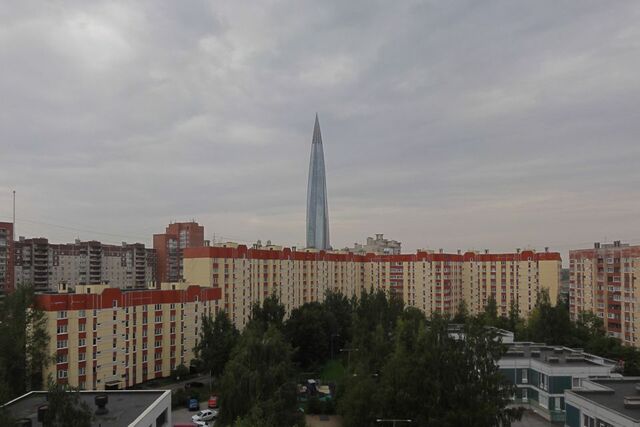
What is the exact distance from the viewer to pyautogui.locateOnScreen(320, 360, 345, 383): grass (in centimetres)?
4950

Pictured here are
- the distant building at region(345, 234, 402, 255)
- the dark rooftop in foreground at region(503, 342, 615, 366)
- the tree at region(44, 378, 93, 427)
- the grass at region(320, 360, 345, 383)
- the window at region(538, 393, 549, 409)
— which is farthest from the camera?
the distant building at region(345, 234, 402, 255)

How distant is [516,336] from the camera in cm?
5709

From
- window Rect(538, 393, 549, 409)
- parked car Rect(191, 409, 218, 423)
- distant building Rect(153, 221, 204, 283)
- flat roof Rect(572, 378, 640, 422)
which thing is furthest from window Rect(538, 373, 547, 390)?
distant building Rect(153, 221, 204, 283)

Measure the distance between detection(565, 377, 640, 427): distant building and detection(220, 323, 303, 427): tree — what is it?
12416 mm

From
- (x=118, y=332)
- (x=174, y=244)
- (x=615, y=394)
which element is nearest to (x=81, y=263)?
(x=174, y=244)

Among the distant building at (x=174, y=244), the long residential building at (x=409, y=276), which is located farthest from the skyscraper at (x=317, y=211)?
the long residential building at (x=409, y=276)

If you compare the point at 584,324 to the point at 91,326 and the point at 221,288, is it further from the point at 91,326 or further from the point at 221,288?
the point at 91,326

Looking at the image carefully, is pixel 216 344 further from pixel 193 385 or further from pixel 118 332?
pixel 118 332

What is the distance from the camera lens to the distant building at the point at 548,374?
Result: 3409 centimetres

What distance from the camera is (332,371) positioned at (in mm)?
53062

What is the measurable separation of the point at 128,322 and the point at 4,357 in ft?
40.6

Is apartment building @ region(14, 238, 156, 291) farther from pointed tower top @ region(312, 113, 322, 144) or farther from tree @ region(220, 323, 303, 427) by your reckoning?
pointed tower top @ region(312, 113, 322, 144)

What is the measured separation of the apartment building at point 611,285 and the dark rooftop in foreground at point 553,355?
2419 centimetres

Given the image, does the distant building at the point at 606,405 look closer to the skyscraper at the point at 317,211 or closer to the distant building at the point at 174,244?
the distant building at the point at 174,244
